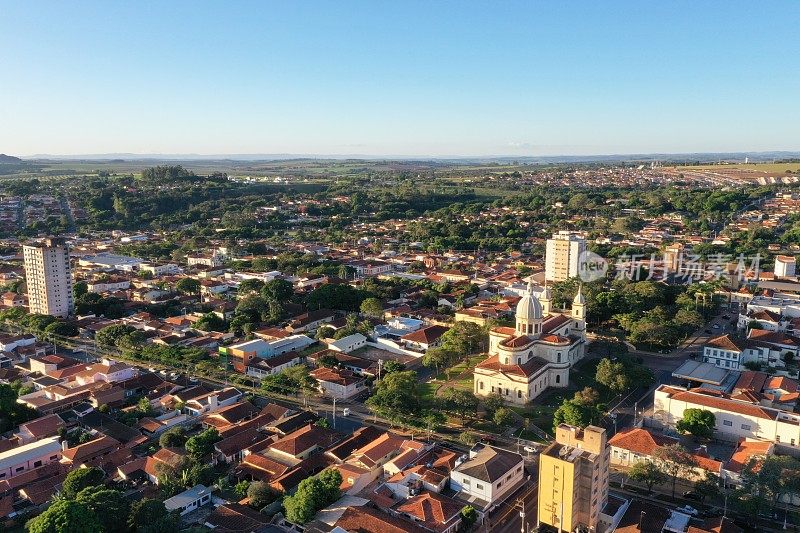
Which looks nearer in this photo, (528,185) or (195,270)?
(195,270)

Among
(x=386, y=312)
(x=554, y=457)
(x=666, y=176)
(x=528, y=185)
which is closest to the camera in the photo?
(x=554, y=457)

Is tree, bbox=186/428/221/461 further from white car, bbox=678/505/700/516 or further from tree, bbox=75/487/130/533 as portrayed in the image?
white car, bbox=678/505/700/516

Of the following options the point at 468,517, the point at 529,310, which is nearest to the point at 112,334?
the point at 529,310

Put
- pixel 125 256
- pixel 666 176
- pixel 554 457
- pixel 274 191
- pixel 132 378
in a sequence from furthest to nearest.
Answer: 1. pixel 666 176
2. pixel 274 191
3. pixel 125 256
4. pixel 132 378
5. pixel 554 457

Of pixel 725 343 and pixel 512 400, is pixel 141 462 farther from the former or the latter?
pixel 725 343

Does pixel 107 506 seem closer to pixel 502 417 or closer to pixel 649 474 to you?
pixel 502 417

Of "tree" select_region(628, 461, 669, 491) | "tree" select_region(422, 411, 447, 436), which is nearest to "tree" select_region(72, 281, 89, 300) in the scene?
"tree" select_region(422, 411, 447, 436)

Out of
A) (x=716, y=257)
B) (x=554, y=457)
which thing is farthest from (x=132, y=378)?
(x=716, y=257)
